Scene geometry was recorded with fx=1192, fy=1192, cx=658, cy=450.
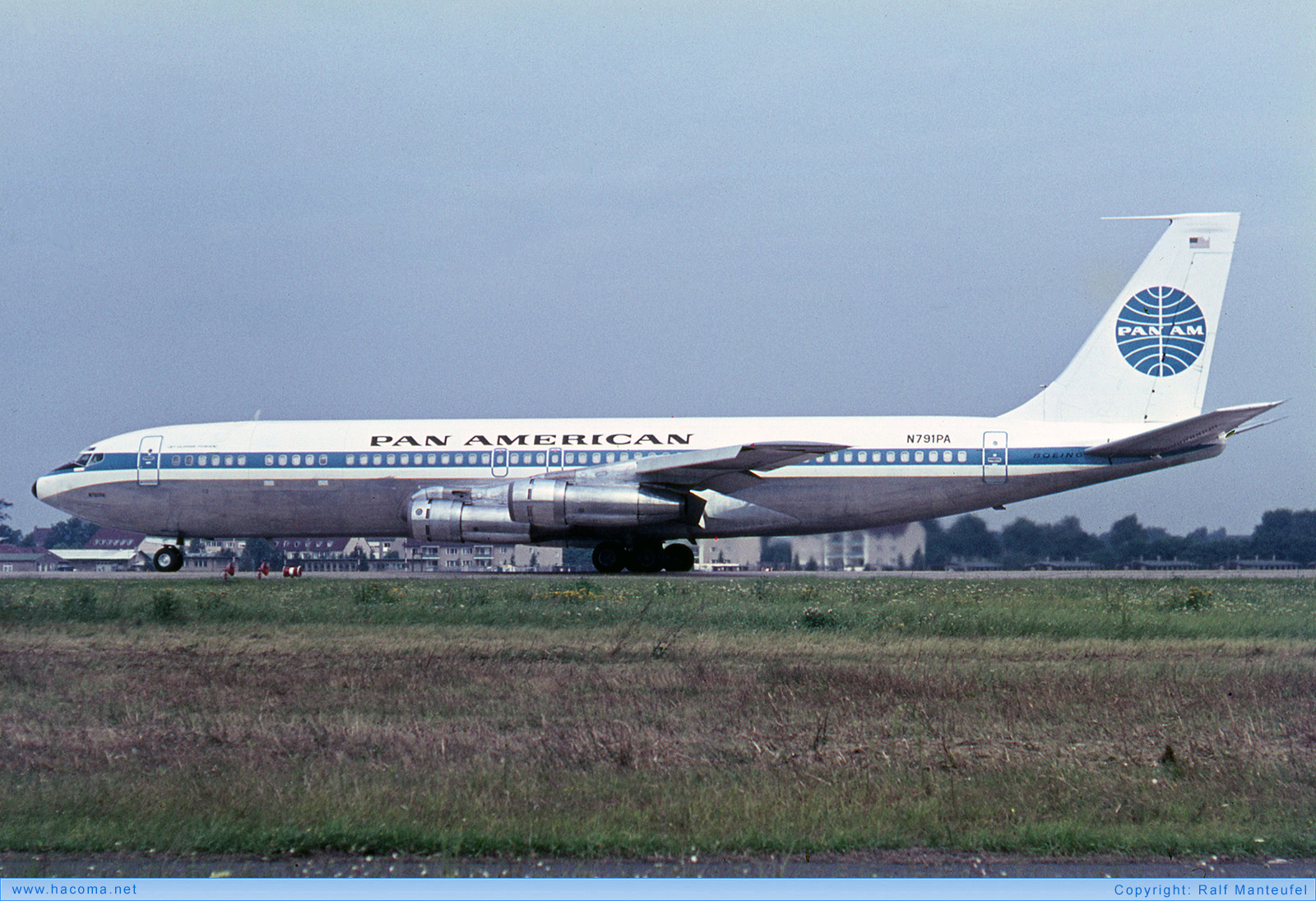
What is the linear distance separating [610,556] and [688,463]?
3.74 m

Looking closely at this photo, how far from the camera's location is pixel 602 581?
83.4 ft

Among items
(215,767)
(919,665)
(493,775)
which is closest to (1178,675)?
(919,665)

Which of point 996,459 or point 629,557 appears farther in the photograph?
point 629,557

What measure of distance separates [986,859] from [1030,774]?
6.39 ft

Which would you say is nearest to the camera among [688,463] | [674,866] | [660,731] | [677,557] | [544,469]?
[674,866]

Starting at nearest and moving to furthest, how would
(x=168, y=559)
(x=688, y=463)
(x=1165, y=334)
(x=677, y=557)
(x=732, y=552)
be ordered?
1. (x=688, y=463)
2. (x=1165, y=334)
3. (x=677, y=557)
4. (x=168, y=559)
5. (x=732, y=552)

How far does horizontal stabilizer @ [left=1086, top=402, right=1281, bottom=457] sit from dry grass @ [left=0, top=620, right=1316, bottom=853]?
11915 millimetres

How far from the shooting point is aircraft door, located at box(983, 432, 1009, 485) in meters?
28.4

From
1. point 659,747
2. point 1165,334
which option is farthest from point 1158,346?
point 659,747

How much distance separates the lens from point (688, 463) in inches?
1101

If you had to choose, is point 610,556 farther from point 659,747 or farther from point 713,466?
point 659,747

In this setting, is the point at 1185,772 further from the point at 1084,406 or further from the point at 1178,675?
the point at 1084,406

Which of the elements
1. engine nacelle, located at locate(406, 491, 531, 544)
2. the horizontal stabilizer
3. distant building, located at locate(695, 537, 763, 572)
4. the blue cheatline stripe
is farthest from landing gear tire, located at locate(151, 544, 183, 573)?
the horizontal stabilizer

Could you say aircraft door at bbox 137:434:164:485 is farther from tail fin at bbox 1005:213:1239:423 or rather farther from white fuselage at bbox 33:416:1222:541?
tail fin at bbox 1005:213:1239:423
